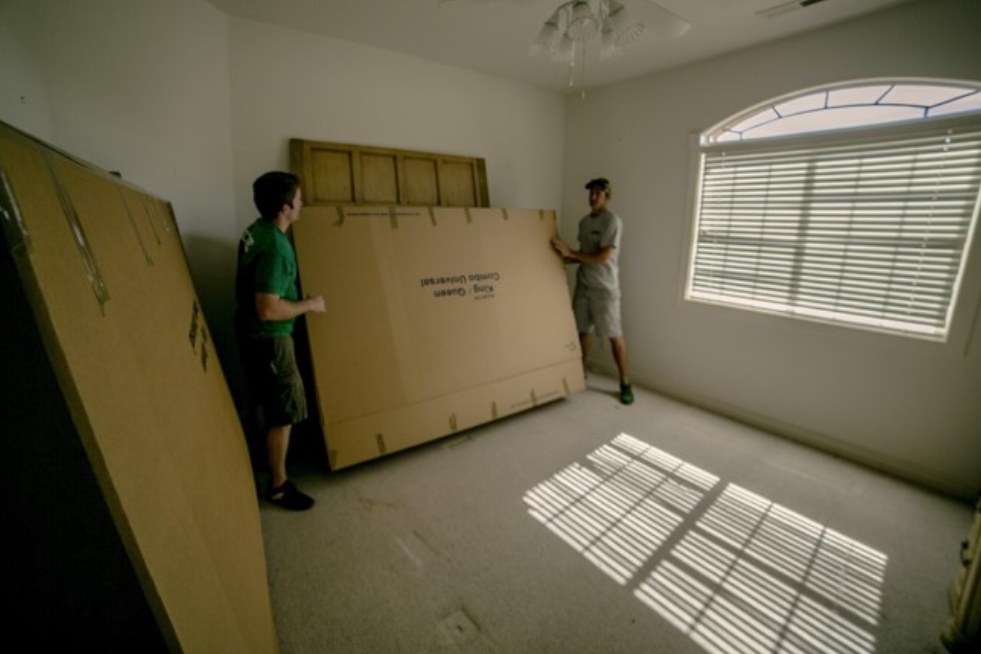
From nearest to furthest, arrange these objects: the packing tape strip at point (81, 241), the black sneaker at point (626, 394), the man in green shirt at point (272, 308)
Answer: the packing tape strip at point (81, 241), the man in green shirt at point (272, 308), the black sneaker at point (626, 394)

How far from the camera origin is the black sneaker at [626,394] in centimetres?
334

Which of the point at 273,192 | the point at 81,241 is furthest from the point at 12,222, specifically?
the point at 273,192

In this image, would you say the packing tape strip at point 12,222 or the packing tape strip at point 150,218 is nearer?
the packing tape strip at point 12,222

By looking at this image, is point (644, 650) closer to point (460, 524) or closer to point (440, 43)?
point (460, 524)

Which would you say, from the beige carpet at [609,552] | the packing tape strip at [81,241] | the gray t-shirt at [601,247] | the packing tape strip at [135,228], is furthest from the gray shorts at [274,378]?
the gray t-shirt at [601,247]

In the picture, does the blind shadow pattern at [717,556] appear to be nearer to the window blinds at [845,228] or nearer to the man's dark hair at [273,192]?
the window blinds at [845,228]

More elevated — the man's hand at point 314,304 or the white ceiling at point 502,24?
the white ceiling at point 502,24

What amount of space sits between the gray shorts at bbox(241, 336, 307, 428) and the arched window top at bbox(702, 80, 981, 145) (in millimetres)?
3204

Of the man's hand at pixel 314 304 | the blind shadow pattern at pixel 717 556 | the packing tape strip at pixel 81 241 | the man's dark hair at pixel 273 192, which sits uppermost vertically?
the man's dark hair at pixel 273 192

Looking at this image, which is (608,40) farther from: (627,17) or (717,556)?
(717,556)

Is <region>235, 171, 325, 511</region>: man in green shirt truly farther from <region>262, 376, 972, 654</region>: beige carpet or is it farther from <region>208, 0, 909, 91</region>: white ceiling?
<region>208, 0, 909, 91</region>: white ceiling

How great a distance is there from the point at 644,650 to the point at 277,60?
347 cm

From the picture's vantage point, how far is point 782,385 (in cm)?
286

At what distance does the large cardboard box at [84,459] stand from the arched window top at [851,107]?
3473 millimetres
